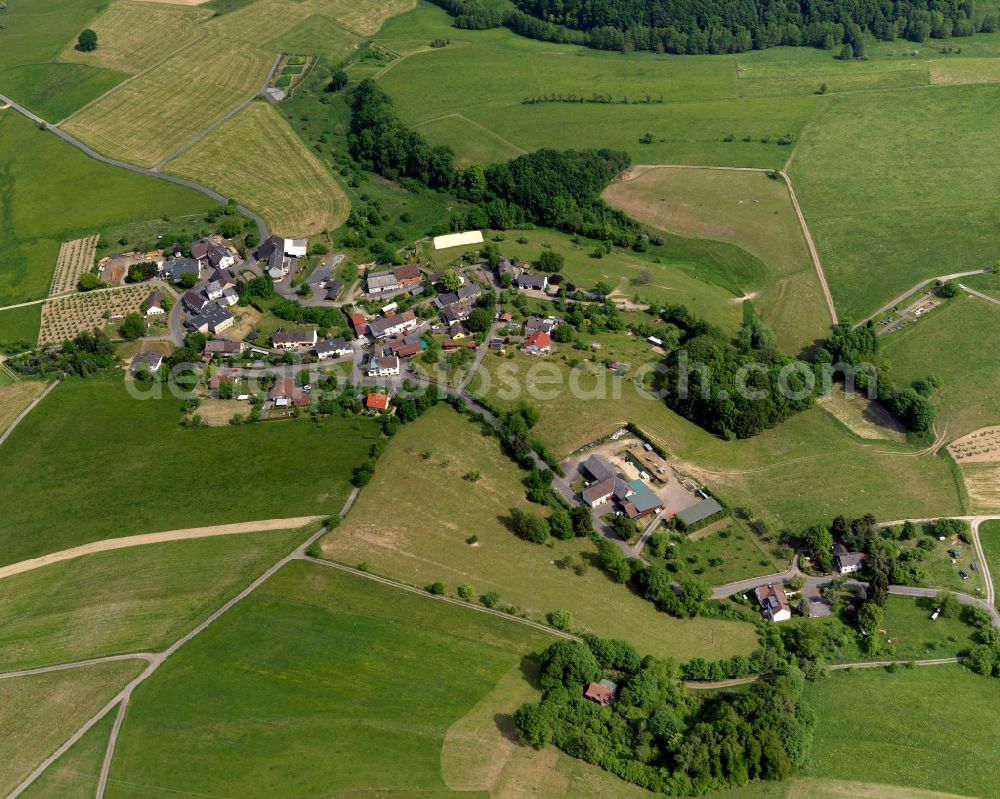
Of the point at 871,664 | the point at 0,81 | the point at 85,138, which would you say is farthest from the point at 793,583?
the point at 0,81

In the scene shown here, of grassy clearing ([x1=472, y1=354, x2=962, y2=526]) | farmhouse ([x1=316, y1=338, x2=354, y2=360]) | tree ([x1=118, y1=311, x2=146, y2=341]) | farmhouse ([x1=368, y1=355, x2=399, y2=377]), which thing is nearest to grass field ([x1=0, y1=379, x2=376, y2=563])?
farmhouse ([x1=368, y1=355, x2=399, y2=377])

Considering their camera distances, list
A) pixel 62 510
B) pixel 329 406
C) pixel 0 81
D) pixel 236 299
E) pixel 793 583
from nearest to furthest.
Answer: pixel 793 583 → pixel 62 510 → pixel 329 406 → pixel 236 299 → pixel 0 81

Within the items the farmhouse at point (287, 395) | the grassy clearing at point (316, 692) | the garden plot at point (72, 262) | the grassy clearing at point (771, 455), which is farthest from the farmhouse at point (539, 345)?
the garden plot at point (72, 262)

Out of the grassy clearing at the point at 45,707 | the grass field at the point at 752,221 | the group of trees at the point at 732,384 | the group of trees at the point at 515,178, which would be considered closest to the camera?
the grassy clearing at the point at 45,707

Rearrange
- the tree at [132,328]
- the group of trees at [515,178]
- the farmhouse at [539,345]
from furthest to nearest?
the group of trees at [515,178]
the tree at [132,328]
the farmhouse at [539,345]

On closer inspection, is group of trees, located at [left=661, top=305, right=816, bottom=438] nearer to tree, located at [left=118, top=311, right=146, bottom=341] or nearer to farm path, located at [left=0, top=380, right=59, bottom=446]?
tree, located at [left=118, top=311, right=146, bottom=341]

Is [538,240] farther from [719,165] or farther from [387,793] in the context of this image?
[387,793]

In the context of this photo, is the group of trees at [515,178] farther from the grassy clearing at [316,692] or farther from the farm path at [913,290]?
the grassy clearing at [316,692]
